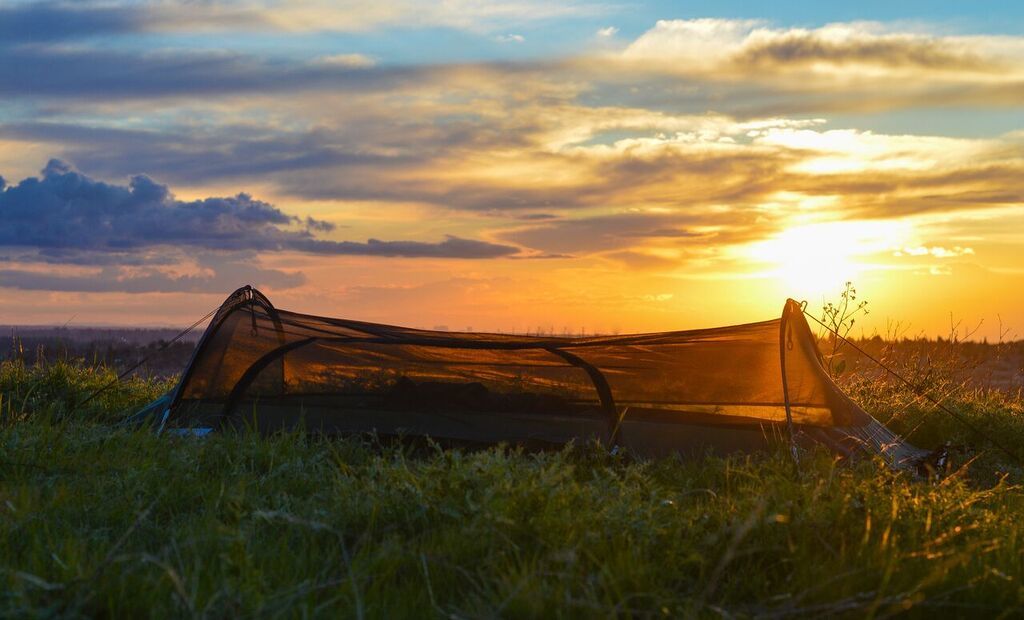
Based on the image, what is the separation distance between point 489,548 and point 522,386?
3.39 m

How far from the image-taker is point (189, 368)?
683cm

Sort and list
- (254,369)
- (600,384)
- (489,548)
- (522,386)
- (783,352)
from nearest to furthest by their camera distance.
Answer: (489,548) < (783,352) < (600,384) < (522,386) < (254,369)

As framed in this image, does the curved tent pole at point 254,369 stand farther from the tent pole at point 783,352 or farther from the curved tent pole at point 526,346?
the tent pole at point 783,352

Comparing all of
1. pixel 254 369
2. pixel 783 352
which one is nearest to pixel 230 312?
pixel 254 369

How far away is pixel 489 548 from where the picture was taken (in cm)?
334

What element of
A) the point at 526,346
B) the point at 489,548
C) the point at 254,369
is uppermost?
the point at 526,346

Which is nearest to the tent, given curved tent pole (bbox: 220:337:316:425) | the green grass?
curved tent pole (bbox: 220:337:316:425)

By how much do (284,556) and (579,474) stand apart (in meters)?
2.28

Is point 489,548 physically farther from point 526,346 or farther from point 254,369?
point 254,369

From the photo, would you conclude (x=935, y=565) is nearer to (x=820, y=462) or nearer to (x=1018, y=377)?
(x=820, y=462)

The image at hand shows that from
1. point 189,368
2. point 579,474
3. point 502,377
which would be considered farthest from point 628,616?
point 189,368

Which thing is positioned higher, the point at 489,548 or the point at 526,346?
the point at 526,346

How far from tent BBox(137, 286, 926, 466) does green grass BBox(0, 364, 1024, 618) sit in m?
1.91

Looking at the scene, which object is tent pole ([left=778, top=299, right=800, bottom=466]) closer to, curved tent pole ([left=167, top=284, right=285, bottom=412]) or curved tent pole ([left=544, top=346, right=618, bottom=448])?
curved tent pole ([left=544, top=346, right=618, bottom=448])
